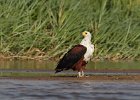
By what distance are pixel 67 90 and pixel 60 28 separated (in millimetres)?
6797

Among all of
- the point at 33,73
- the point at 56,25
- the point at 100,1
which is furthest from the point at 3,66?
the point at 100,1

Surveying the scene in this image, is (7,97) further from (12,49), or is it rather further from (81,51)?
(12,49)

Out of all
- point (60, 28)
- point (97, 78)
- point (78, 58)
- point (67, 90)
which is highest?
point (60, 28)

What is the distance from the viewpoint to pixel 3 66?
54.0 ft

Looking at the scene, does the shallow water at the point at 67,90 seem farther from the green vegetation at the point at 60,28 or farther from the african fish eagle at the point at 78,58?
the green vegetation at the point at 60,28

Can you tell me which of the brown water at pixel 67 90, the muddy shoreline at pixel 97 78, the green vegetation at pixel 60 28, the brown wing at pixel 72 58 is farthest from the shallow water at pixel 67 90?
the green vegetation at pixel 60 28

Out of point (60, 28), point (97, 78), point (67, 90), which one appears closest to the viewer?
point (67, 90)

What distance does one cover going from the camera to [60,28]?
18.8 metres

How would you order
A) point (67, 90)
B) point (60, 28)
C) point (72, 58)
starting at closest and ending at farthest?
point (67, 90)
point (72, 58)
point (60, 28)

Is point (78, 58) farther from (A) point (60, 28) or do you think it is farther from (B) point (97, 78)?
(A) point (60, 28)

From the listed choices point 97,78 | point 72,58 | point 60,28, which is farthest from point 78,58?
point 60,28

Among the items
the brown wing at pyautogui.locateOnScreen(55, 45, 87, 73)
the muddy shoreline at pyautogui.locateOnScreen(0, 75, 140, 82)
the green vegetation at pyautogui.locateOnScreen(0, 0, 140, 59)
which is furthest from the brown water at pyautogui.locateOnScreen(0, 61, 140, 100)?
the green vegetation at pyautogui.locateOnScreen(0, 0, 140, 59)

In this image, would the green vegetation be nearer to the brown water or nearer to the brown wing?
the brown wing

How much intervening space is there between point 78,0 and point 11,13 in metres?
1.98
